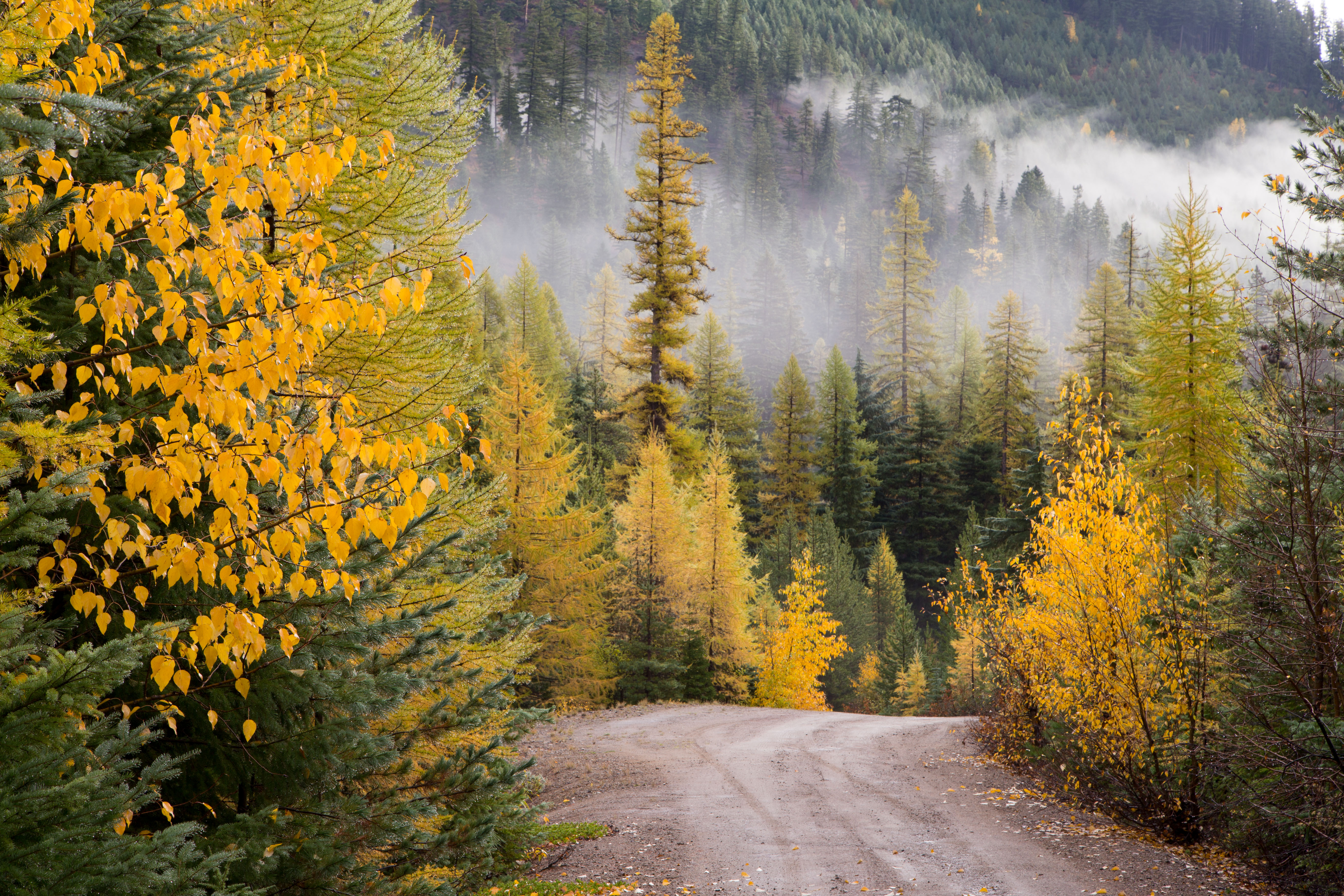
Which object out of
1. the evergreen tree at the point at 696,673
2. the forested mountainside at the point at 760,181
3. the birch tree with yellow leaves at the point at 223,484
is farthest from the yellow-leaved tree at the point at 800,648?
the forested mountainside at the point at 760,181

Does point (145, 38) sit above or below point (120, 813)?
above

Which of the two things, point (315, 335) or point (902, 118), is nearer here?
point (315, 335)

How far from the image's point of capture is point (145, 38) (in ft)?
14.2

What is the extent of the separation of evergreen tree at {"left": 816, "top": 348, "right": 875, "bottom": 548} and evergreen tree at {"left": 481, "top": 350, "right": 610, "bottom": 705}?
97.2 feet

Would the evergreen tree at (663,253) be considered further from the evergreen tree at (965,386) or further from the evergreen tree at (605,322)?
the evergreen tree at (965,386)

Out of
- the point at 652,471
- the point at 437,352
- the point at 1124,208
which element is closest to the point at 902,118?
the point at 1124,208

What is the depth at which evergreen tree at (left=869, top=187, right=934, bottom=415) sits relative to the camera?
57.7 meters

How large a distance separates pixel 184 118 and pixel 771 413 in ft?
231

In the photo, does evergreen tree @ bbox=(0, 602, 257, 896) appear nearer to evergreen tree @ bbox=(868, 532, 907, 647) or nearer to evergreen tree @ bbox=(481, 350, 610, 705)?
evergreen tree @ bbox=(481, 350, 610, 705)

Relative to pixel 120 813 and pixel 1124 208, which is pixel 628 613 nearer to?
pixel 120 813

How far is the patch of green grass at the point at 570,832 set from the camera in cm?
966

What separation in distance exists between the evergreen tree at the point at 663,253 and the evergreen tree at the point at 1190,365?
14142 millimetres

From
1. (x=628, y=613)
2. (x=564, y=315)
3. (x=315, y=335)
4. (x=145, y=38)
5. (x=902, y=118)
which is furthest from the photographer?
(x=902, y=118)

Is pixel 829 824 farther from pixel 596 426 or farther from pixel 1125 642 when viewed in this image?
pixel 596 426
